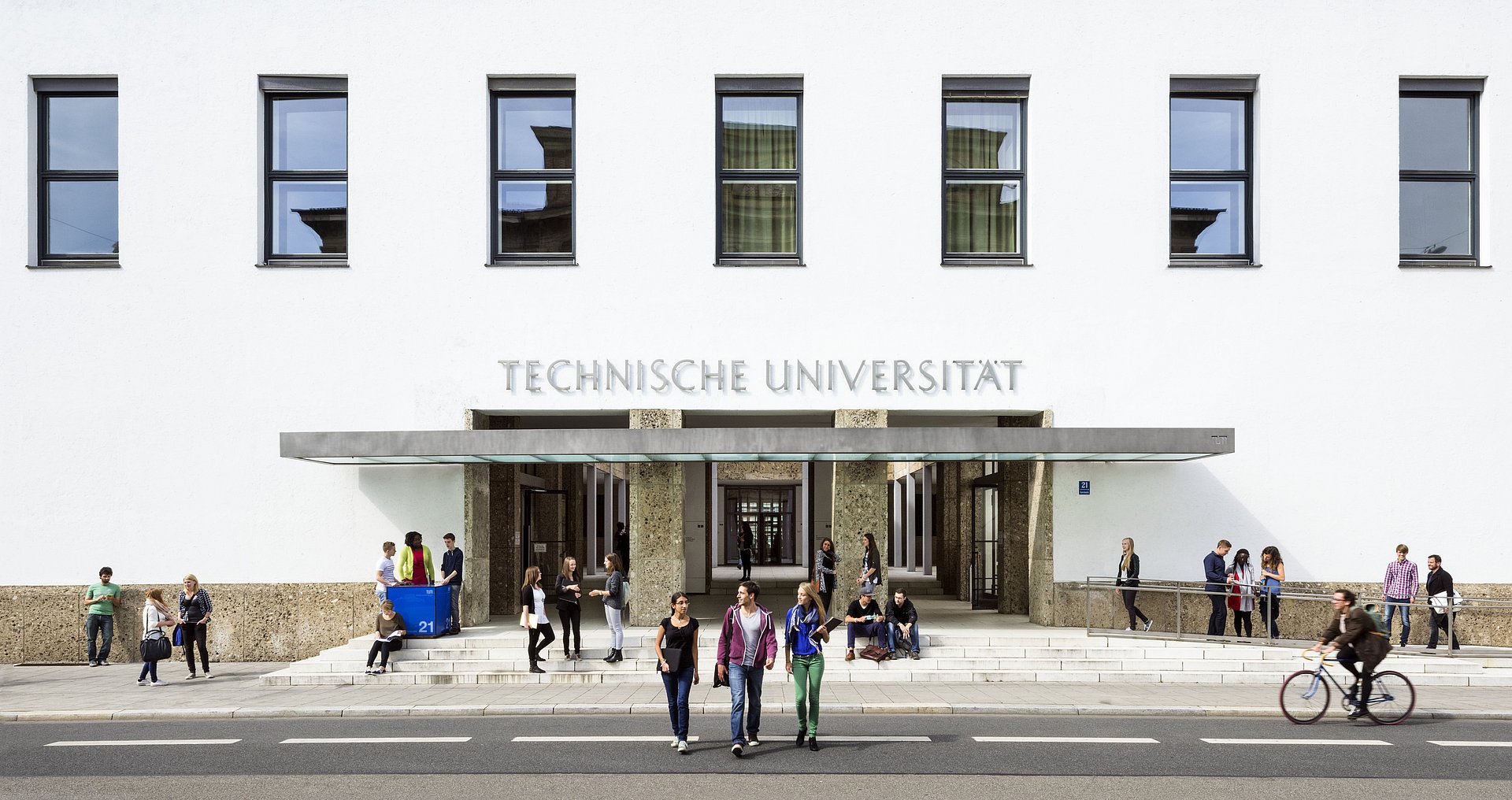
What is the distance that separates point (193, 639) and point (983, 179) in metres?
12.3

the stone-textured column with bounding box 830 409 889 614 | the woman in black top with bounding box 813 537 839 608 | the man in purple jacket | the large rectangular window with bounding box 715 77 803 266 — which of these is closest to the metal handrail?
the stone-textured column with bounding box 830 409 889 614

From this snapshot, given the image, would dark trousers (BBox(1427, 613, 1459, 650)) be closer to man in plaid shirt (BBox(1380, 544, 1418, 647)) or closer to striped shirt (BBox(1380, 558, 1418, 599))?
man in plaid shirt (BBox(1380, 544, 1418, 647))

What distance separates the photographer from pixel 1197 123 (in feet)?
58.6

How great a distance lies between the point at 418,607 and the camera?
1609 centimetres

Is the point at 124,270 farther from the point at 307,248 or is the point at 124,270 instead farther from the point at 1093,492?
the point at 1093,492

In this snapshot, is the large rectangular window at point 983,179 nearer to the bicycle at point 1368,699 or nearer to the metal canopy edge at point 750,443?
the metal canopy edge at point 750,443

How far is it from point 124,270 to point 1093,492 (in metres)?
14.0

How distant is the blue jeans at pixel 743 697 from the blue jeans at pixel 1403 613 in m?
9.52

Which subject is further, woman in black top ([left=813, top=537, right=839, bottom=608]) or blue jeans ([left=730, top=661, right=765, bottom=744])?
woman in black top ([left=813, top=537, right=839, bottom=608])

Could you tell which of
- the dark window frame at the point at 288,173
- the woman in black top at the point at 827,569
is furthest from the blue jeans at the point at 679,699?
the dark window frame at the point at 288,173

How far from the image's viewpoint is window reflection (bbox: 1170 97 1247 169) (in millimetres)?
17859

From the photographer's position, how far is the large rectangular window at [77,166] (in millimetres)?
17781

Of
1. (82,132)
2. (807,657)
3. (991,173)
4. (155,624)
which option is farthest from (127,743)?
(991,173)

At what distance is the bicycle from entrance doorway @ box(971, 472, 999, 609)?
9.09 metres
